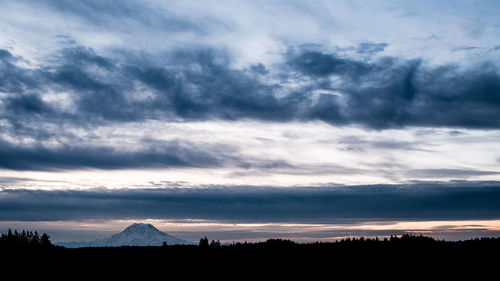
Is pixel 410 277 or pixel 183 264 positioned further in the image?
pixel 183 264

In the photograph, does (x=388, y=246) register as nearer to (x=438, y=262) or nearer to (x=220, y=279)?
(x=438, y=262)

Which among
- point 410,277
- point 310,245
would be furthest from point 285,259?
point 410,277

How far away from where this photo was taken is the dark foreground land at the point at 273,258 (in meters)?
70.0

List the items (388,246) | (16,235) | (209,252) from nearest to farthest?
(209,252)
(388,246)
(16,235)

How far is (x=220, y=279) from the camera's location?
66938 mm

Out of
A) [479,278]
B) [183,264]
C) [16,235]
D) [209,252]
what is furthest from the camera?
[16,235]

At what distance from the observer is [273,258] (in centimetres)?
7588

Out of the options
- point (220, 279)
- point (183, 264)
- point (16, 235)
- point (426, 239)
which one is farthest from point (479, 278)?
point (16, 235)

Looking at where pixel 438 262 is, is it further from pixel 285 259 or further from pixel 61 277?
pixel 61 277

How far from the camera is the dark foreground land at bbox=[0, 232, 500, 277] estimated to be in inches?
2756

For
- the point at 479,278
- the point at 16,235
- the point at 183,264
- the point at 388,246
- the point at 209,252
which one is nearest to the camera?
the point at 479,278

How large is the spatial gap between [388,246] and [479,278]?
20146 millimetres

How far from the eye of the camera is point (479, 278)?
6525 centimetres

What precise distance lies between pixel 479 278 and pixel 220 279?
3267 cm
